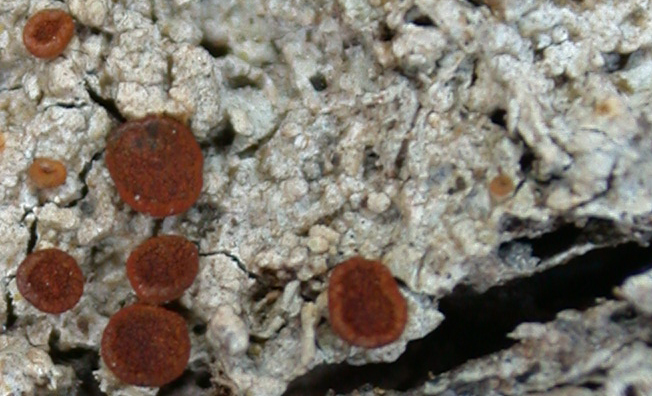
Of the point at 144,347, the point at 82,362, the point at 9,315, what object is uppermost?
the point at 144,347

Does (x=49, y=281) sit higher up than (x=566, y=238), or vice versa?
(x=566, y=238)

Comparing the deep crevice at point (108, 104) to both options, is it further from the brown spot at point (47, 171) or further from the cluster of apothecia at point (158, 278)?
the brown spot at point (47, 171)

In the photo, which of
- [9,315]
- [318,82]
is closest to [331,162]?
[318,82]

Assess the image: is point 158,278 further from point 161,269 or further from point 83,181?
point 83,181

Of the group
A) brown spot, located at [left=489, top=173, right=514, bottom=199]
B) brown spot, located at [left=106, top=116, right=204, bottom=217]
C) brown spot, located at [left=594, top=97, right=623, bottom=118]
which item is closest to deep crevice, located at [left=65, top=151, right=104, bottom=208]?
brown spot, located at [left=106, top=116, right=204, bottom=217]

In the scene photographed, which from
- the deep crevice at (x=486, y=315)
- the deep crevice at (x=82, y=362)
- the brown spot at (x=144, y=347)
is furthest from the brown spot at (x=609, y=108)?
the deep crevice at (x=82, y=362)

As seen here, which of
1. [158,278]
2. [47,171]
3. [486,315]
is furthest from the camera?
[486,315]
